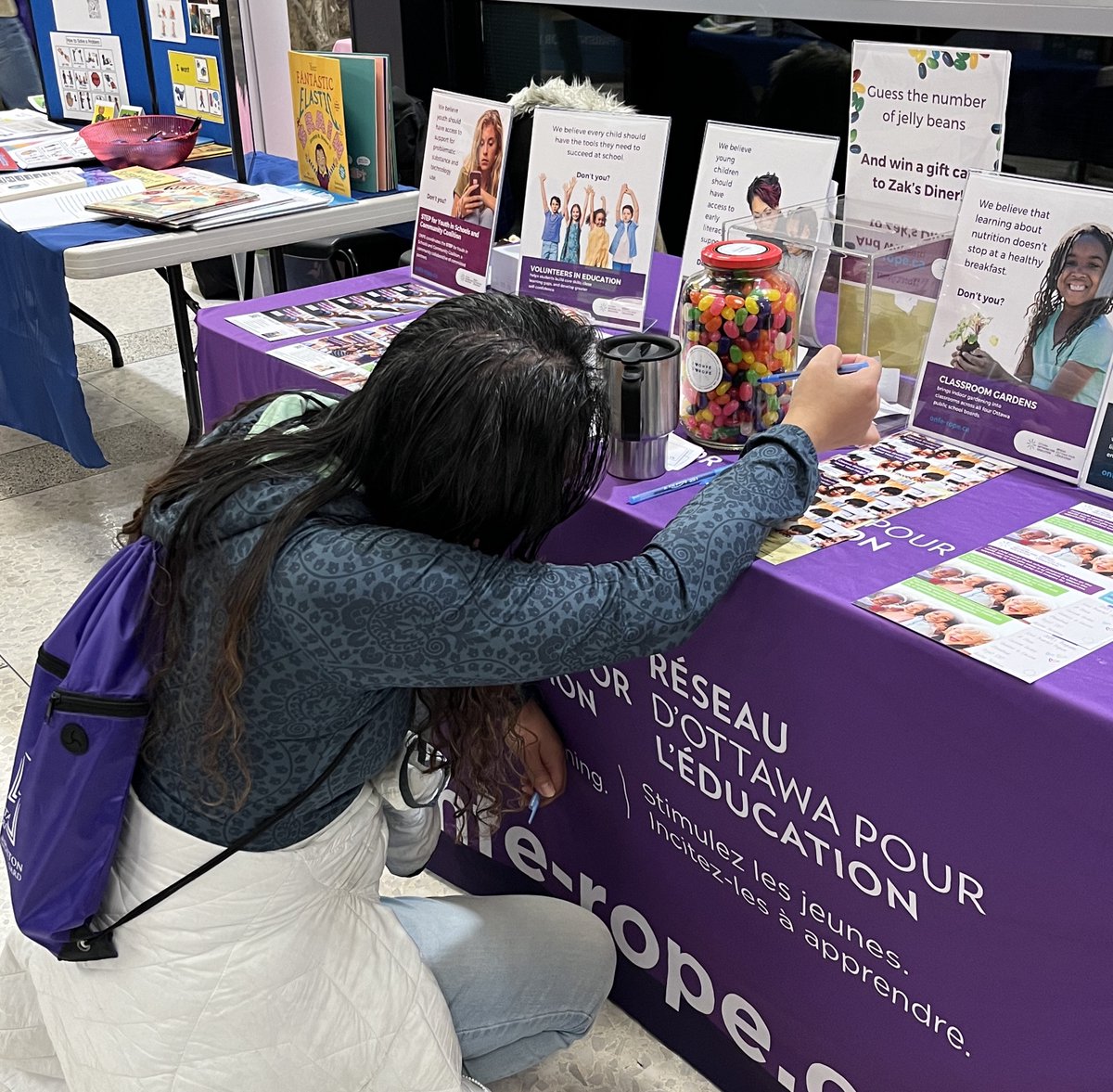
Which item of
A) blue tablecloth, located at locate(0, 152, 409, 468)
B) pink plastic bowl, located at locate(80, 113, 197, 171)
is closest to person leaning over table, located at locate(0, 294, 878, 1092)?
blue tablecloth, located at locate(0, 152, 409, 468)

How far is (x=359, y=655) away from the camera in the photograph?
0.98m

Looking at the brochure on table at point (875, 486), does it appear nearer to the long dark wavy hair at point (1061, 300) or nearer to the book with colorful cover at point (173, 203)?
the long dark wavy hair at point (1061, 300)

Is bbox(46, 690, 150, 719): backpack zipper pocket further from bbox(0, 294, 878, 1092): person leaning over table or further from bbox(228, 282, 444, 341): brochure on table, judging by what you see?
bbox(228, 282, 444, 341): brochure on table

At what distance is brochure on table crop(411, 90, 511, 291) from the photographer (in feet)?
6.26

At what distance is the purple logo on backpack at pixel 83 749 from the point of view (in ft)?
3.43

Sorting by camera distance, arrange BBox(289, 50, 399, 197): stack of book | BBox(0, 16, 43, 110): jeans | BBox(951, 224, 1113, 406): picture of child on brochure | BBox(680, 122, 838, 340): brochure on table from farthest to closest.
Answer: BBox(0, 16, 43, 110): jeans < BBox(289, 50, 399, 197): stack of book < BBox(680, 122, 838, 340): brochure on table < BBox(951, 224, 1113, 406): picture of child on brochure

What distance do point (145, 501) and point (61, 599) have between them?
1.82 metres

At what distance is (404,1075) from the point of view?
3.99ft

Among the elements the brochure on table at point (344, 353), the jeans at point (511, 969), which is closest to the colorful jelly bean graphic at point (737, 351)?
the brochure on table at point (344, 353)

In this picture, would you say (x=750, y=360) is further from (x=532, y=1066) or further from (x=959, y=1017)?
(x=532, y=1066)

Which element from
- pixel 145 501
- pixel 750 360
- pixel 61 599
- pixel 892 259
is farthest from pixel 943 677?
pixel 61 599

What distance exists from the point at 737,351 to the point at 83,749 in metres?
0.79

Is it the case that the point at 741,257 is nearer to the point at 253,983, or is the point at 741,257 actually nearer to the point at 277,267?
the point at 253,983

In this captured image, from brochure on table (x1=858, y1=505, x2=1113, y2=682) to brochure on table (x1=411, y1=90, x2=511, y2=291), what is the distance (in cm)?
108
